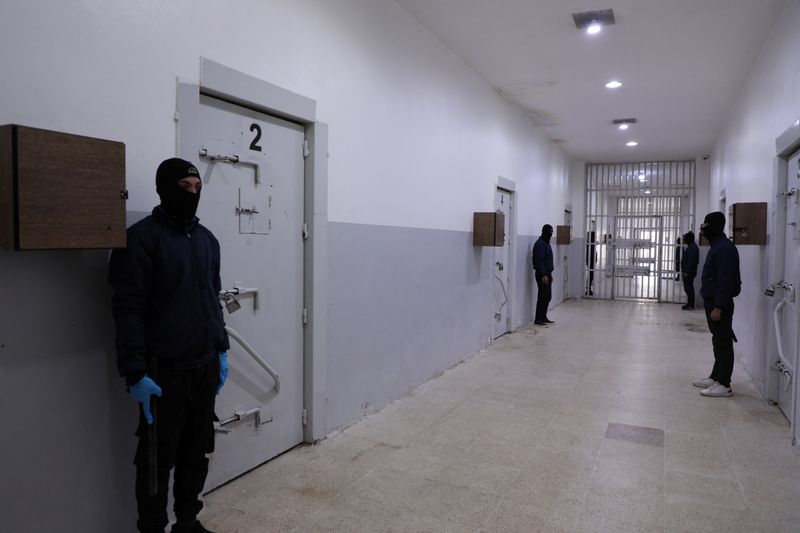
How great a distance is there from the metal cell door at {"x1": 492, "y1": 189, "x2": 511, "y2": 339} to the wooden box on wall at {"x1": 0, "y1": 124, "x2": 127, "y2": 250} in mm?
5505

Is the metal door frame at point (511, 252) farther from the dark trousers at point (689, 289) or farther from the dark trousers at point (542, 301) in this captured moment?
the dark trousers at point (689, 289)

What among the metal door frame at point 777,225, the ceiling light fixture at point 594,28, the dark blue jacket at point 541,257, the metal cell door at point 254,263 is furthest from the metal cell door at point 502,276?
the metal cell door at point 254,263

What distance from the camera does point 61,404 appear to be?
210 centimetres

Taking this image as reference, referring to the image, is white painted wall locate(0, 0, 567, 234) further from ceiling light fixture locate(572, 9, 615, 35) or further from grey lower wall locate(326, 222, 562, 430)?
ceiling light fixture locate(572, 9, 615, 35)

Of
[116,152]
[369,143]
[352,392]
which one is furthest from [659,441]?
[116,152]

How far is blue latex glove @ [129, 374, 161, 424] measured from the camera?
205 cm

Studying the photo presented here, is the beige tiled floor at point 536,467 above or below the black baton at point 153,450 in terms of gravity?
below

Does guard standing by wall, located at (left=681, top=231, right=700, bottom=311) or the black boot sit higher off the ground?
guard standing by wall, located at (left=681, top=231, right=700, bottom=311)

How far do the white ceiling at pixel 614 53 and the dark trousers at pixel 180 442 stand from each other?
3573mm

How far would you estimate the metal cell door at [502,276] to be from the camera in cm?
724

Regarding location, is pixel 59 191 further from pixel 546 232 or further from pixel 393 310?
pixel 546 232

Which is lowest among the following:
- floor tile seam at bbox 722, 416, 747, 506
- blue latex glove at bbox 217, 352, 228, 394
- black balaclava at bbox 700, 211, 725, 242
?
floor tile seam at bbox 722, 416, 747, 506

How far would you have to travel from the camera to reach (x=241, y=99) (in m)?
2.93

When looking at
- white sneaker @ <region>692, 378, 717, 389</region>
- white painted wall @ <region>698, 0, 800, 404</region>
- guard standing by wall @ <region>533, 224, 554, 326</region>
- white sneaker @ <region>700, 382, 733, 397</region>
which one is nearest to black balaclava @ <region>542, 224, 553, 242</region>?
guard standing by wall @ <region>533, 224, 554, 326</region>
